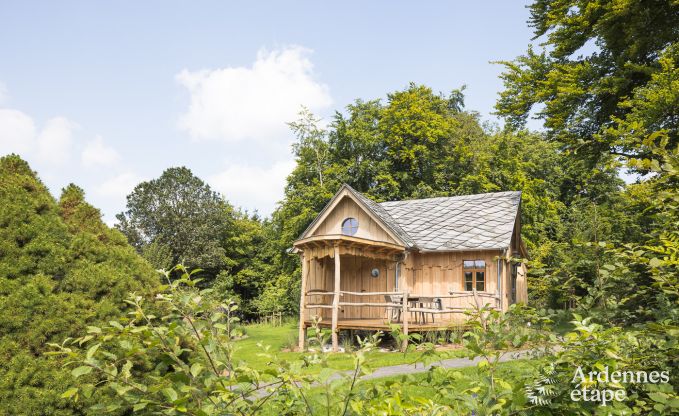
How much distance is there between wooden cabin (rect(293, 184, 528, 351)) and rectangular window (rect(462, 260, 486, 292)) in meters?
0.04

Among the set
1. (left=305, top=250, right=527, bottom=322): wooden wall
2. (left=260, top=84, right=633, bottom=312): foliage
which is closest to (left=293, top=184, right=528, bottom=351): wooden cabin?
(left=305, top=250, right=527, bottom=322): wooden wall

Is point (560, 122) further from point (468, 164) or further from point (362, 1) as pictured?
point (468, 164)

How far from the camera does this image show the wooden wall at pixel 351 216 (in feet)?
60.9

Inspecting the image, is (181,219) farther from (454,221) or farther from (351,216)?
(454,221)

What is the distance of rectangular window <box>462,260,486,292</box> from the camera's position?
699 inches

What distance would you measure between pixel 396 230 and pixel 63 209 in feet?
45.3

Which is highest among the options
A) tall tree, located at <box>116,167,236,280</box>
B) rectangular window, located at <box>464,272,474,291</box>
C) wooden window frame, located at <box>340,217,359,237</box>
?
tall tree, located at <box>116,167,236,280</box>

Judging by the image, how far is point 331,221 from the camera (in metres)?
19.5

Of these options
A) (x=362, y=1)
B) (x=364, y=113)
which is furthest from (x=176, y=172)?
(x=362, y=1)

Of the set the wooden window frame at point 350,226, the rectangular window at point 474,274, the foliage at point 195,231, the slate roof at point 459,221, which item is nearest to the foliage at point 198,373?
the slate roof at point 459,221

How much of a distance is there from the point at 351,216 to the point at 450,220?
4.06m

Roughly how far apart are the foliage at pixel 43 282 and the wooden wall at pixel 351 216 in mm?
13871

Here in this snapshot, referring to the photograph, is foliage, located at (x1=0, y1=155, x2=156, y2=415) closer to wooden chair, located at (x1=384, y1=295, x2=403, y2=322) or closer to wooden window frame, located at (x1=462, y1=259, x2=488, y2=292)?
wooden chair, located at (x1=384, y1=295, x2=403, y2=322)

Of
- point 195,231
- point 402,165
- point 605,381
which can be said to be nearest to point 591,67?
point 605,381
